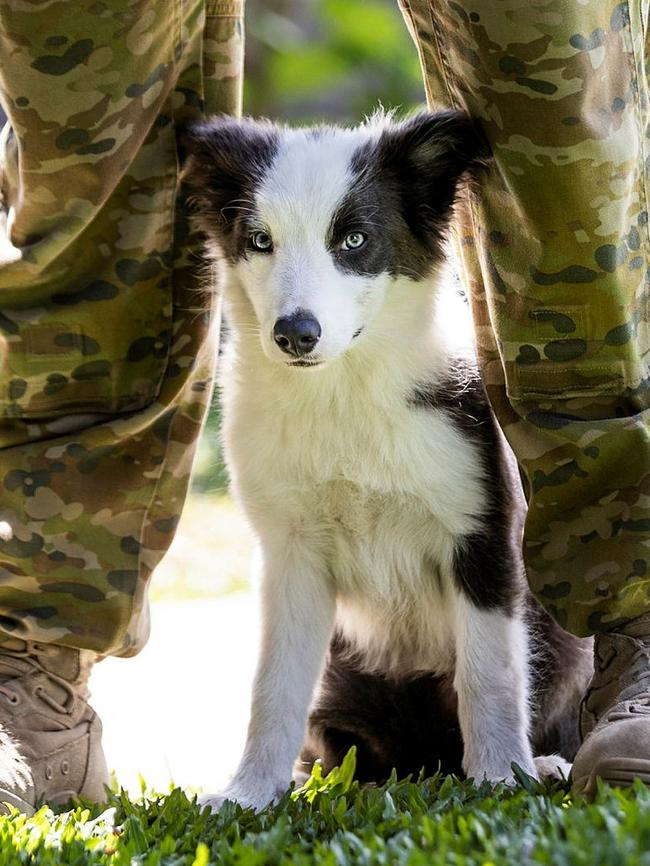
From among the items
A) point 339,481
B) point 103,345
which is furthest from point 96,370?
point 339,481

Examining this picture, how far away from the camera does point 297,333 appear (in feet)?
8.96

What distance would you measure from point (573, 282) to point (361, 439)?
2.15 ft

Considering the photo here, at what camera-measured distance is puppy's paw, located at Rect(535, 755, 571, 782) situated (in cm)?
294

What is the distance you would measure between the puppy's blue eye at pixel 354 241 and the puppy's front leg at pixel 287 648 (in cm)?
74

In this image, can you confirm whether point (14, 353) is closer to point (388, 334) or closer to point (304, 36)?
point (388, 334)

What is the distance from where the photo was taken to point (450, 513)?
2.95 meters

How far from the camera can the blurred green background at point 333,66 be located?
11094 millimetres

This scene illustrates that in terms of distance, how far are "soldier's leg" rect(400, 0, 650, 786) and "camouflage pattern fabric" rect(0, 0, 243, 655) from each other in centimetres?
66

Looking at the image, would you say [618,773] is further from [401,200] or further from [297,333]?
[401,200]

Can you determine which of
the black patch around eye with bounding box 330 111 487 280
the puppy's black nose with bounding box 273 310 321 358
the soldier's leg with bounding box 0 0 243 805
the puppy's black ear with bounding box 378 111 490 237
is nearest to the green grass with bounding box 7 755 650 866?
the soldier's leg with bounding box 0 0 243 805

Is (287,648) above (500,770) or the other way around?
above

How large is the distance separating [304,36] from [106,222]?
9345 millimetres

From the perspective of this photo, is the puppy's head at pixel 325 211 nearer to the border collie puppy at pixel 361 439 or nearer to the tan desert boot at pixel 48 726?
the border collie puppy at pixel 361 439

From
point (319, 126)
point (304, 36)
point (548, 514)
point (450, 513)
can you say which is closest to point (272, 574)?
point (450, 513)
